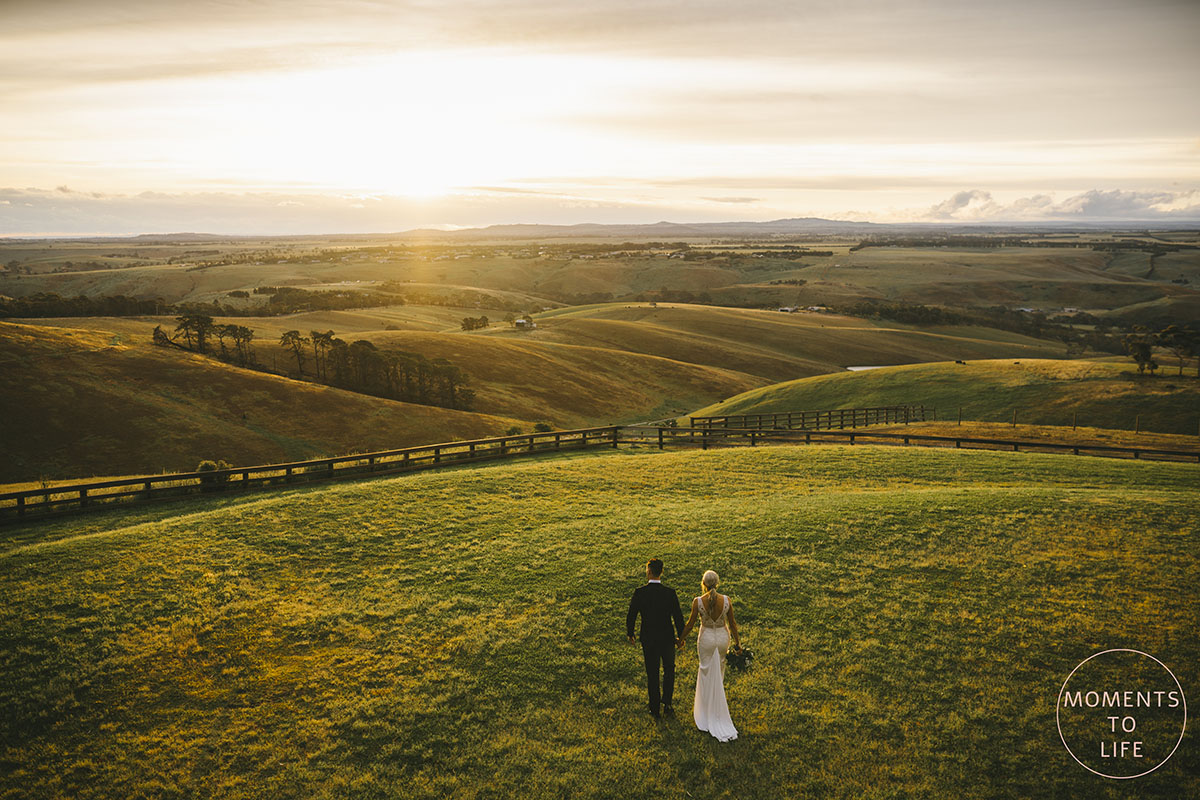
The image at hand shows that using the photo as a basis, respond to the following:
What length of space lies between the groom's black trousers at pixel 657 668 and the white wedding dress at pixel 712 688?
1.59 feet

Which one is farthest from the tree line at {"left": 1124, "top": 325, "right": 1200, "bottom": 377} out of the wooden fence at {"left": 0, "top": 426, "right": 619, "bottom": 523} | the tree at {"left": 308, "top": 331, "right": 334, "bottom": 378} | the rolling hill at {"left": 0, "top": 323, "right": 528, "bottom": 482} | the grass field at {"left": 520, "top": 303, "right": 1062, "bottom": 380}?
the tree at {"left": 308, "top": 331, "right": 334, "bottom": 378}

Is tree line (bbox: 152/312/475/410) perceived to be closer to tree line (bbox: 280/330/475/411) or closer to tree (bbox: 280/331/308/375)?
tree line (bbox: 280/330/475/411)

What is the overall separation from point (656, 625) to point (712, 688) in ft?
4.13

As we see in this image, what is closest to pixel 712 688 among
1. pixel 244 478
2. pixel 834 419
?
pixel 244 478

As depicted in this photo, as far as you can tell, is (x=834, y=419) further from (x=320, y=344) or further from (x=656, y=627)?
(x=320, y=344)

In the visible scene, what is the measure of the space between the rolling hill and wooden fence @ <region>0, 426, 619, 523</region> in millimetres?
20383

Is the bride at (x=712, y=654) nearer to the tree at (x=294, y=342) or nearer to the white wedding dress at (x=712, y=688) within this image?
the white wedding dress at (x=712, y=688)

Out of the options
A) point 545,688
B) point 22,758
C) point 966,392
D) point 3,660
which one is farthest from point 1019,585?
point 966,392

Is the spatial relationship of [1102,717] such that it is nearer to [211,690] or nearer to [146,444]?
[211,690]

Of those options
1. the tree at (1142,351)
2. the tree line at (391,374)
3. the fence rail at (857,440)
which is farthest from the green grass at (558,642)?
the tree line at (391,374)

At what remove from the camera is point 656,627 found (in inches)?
408

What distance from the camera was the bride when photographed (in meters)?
9.80

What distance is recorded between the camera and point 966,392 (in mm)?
55781

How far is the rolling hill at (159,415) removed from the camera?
4491 centimetres
